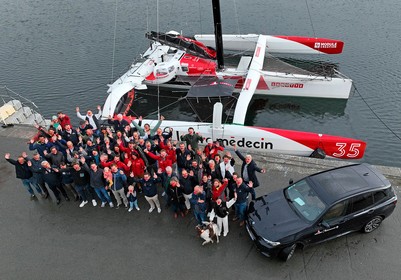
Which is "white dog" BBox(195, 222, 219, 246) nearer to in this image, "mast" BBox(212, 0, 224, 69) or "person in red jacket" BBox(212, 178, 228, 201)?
"person in red jacket" BBox(212, 178, 228, 201)

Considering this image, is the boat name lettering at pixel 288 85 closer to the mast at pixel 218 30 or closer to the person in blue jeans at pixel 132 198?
the mast at pixel 218 30

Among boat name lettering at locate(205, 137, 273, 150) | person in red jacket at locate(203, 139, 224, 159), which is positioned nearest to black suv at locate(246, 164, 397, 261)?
person in red jacket at locate(203, 139, 224, 159)

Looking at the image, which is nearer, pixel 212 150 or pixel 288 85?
pixel 212 150

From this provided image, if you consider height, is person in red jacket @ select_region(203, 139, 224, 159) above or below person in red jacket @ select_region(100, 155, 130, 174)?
above

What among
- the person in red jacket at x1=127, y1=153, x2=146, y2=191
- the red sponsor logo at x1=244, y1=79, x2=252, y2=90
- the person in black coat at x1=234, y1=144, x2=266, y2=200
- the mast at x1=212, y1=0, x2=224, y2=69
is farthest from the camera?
the red sponsor logo at x1=244, y1=79, x2=252, y2=90

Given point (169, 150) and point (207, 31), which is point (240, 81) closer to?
point (169, 150)

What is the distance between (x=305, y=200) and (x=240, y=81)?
34.1 ft

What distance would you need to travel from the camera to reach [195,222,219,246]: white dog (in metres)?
7.23

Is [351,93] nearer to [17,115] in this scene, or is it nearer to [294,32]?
[294,32]

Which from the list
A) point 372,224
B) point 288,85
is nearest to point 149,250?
point 372,224

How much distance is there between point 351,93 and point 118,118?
12968 millimetres

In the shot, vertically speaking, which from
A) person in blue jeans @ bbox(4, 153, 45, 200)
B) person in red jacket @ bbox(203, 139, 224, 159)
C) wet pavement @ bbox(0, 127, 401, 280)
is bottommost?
wet pavement @ bbox(0, 127, 401, 280)

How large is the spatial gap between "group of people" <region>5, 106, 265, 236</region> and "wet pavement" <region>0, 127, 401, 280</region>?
1.34 feet

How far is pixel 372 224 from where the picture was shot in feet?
23.7
